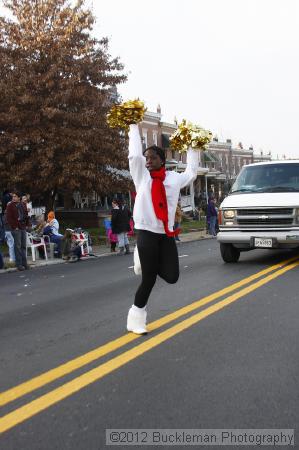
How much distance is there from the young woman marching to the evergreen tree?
52.0 feet

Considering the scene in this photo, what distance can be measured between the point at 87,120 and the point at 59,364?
714 inches

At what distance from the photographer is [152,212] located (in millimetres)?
5246

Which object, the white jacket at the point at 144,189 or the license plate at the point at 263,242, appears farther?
the license plate at the point at 263,242

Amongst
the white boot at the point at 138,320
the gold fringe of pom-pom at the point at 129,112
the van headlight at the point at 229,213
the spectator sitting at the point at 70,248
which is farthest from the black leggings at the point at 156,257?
the spectator sitting at the point at 70,248

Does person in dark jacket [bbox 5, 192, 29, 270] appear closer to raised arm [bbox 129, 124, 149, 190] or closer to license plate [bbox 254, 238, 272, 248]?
license plate [bbox 254, 238, 272, 248]

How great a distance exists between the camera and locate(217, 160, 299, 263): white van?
10.5m

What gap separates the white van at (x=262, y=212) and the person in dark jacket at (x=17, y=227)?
17.0 ft

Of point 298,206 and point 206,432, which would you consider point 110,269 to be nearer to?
point 298,206

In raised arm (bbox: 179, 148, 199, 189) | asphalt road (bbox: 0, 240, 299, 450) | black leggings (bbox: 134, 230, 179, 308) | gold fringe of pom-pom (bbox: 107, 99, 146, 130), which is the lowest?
asphalt road (bbox: 0, 240, 299, 450)

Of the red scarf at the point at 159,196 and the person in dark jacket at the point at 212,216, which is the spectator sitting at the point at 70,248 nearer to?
the person in dark jacket at the point at 212,216

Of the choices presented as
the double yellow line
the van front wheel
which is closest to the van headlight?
the van front wheel

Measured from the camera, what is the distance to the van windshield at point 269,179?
11.1 metres

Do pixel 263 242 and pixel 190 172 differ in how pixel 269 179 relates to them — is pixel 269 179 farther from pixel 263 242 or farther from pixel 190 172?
pixel 190 172

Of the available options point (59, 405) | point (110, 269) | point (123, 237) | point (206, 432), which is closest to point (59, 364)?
point (59, 405)
